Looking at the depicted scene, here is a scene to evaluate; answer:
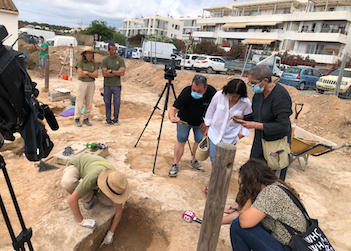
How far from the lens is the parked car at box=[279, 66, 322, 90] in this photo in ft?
38.6

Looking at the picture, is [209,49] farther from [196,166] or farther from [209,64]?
[196,166]

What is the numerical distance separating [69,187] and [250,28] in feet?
115

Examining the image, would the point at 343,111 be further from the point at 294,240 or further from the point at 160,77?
the point at 160,77

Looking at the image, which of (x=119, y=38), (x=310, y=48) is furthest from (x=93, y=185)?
(x=119, y=38)

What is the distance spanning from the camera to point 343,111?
22.9ft

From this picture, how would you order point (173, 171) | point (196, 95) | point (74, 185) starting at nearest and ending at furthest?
point (74, 185) → point (196, 95) → point (173, 171)

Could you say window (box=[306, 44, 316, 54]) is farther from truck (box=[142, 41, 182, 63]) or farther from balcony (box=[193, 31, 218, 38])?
truck (box=[142, 41, 182, 63])

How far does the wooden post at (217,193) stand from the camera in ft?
5.24

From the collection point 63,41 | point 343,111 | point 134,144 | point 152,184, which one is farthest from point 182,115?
point 63,41

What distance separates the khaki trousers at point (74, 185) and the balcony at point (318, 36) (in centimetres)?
2847

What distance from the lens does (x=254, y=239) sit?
1.93 meters

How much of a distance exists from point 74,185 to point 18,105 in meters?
1.33

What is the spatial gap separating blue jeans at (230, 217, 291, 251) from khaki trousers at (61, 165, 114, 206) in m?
1.55

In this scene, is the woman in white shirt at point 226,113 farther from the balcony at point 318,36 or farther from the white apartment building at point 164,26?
the white apartment building at point 164,26
